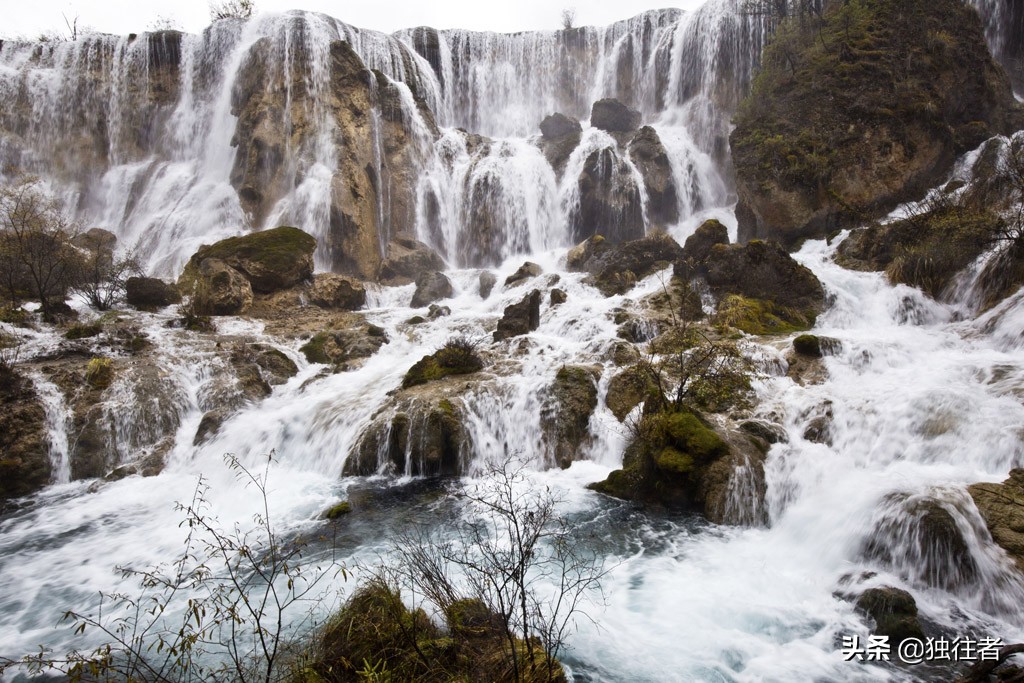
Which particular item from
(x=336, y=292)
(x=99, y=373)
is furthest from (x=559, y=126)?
(x=99, y=373)

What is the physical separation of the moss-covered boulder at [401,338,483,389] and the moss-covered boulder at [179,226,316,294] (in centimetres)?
862

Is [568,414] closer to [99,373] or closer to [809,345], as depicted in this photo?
[809,345]

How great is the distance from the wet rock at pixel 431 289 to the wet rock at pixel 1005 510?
17.3 m

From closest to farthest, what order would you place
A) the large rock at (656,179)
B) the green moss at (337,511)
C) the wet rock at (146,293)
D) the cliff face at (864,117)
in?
the green moss at (337,511) < the wet rock at (146,293) < the cliff face at (864,117) < the large rock at (656,179)

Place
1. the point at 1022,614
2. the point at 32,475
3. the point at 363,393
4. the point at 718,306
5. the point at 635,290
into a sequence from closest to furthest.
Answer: the point at 1022,614 < the point at 32,475 < the point at 363,393 < the point at 718,306 < the point at 635,290

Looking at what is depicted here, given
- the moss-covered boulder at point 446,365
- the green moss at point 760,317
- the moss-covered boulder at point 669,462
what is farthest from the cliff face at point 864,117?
the moss-covered boulder at point 669,462

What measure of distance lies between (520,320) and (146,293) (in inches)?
476

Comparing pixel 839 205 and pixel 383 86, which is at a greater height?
pixel 383 86

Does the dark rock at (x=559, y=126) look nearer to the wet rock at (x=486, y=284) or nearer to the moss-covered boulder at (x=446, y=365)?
the wet rock at (x=486, y=284)

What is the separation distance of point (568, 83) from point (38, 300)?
32.3 metres

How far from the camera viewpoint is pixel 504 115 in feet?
116

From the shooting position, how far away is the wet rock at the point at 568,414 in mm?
9906

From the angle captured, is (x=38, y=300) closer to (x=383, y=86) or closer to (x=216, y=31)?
(x=383, y=86)

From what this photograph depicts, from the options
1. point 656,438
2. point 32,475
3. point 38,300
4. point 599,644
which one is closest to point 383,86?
point 38,300
